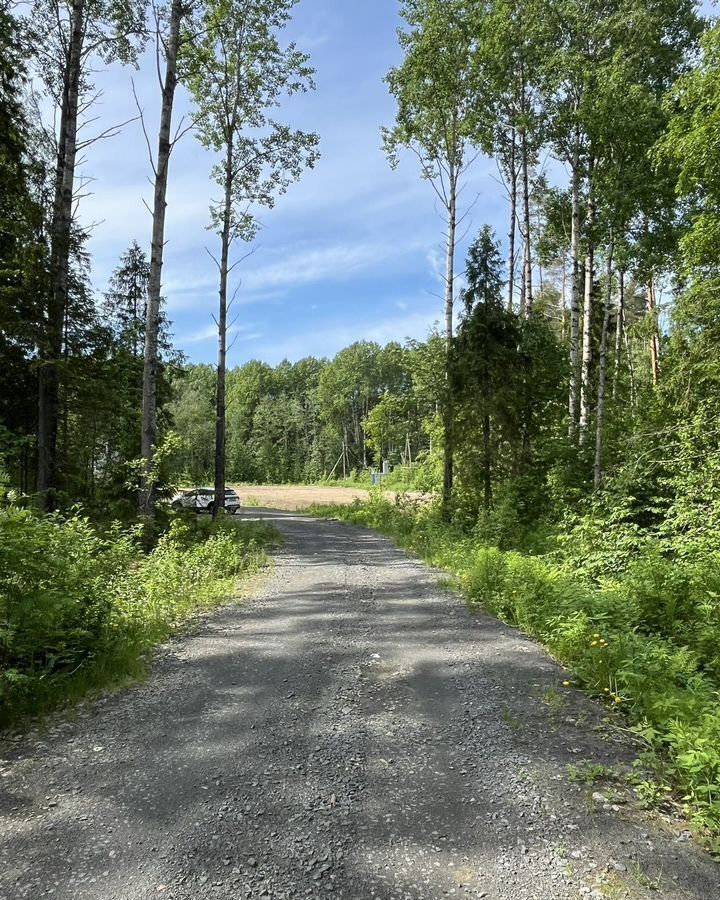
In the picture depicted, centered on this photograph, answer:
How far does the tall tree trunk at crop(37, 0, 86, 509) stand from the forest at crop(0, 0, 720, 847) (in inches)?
2.2

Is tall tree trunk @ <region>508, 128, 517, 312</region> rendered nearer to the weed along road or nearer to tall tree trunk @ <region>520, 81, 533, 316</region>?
tall tree trunk @ <region>520, 81, 533, 316</region>

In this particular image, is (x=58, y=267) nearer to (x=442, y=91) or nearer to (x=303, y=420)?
(x=442, y=91)

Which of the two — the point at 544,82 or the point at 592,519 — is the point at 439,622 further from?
the point at 544,82

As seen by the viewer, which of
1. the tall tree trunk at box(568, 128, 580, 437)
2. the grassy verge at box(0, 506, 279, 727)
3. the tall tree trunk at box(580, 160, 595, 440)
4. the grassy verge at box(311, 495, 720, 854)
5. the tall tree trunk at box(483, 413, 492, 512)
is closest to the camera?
the grassy verge at box(311, 495, 720, 854)

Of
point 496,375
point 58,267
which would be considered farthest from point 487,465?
point 58,267

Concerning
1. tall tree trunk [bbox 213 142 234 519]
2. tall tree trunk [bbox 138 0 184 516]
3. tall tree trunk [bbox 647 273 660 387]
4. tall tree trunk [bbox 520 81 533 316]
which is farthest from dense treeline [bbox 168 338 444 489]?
tall tree trunk [bbox 138 0 184 516]

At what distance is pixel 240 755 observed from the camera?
346 centimetres

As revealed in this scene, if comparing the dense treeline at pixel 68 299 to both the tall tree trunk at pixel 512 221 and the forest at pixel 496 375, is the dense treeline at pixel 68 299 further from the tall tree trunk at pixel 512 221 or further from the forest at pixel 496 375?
the tall tree trunk at pixel 512 221

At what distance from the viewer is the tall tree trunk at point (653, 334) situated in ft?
61.0

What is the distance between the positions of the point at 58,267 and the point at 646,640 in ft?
38.2

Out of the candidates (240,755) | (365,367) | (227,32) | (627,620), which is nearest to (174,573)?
(240,755)

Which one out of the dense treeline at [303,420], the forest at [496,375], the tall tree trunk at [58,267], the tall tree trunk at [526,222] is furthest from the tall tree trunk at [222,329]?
the dense treeline at [303,420]

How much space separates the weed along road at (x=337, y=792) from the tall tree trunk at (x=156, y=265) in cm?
574

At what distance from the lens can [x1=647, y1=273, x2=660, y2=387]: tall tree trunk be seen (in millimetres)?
18603
